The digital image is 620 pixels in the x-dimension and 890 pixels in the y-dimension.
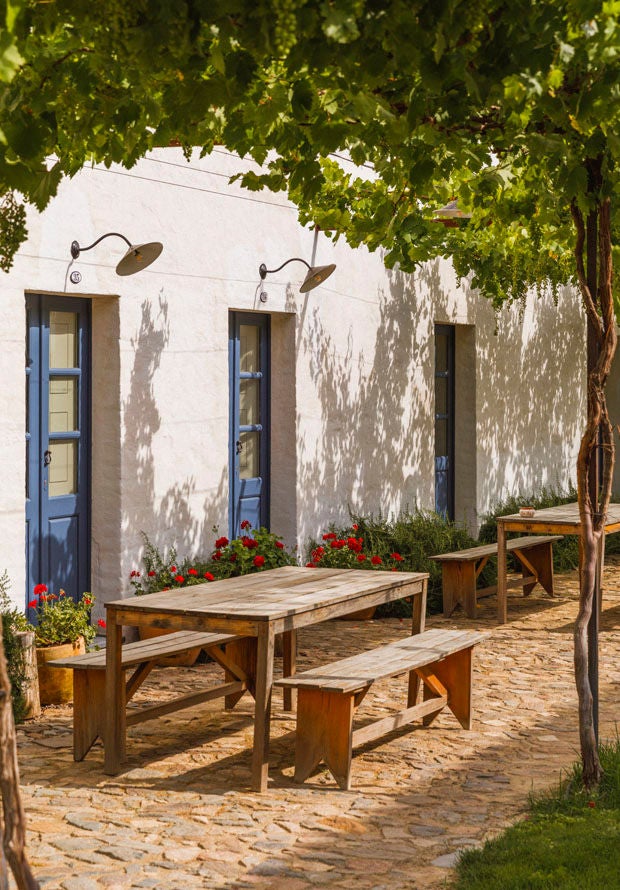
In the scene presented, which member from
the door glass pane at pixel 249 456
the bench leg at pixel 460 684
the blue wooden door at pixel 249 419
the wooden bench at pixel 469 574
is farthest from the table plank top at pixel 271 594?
the wooden bench at pixel 469 574

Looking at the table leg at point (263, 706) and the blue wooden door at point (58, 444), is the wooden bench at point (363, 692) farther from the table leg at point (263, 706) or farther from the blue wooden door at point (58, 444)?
the blue wooden door at point (58, 444)

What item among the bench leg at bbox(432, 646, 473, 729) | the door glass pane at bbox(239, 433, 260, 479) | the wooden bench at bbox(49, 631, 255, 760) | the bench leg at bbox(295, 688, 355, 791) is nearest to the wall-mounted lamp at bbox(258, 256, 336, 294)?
the door glass pane at bbox(239, 433, 260, 479)

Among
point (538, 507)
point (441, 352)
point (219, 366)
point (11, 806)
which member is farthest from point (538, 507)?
point (11, 806)

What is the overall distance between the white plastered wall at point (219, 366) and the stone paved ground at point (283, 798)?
1.50m

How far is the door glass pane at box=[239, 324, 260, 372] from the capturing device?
30.1 ft

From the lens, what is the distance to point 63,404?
753 centimetres

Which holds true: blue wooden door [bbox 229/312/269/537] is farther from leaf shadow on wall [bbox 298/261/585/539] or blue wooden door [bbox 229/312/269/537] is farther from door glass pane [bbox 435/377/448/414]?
door glass pane [bbox 435/377/448/414]

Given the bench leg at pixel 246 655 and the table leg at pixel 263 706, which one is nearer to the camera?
the table leg at pixel 263 706

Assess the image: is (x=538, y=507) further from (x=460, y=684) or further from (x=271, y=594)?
(x=271, y=594)

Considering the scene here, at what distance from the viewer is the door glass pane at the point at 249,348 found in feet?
30.1

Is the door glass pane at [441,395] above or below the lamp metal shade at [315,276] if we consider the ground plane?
below

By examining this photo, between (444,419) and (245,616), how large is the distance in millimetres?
7520

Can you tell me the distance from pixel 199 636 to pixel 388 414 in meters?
5.01

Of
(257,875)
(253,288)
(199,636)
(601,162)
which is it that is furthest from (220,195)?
(257,875)
